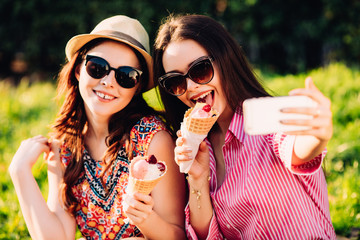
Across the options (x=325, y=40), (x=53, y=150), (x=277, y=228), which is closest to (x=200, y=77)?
(x=277, y=228)

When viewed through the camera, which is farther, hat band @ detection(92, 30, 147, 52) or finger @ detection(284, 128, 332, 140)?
hat band @ detection(92, 30, 147, 52)

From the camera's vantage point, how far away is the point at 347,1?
12773mm

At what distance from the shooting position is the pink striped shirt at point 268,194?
241 cm

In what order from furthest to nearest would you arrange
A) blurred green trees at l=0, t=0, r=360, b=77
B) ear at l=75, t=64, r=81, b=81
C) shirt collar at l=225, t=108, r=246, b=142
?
blurred green trees at l=0, t=0, r=360, b=77 → ear at l=75, t=64, r=81, b=81 → shirt collar at l=225, t=108, r=246, b=142

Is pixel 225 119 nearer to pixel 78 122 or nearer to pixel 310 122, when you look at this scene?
pixel 310 122

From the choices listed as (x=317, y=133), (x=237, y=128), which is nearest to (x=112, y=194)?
(x=237, y=128)

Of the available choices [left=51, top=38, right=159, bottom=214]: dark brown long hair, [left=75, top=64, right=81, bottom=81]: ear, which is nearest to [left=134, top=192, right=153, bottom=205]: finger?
[left=51, top=38, right=159, bottom=214]: dark brown long hair

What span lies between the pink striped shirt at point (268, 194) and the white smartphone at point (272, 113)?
0.47 meters

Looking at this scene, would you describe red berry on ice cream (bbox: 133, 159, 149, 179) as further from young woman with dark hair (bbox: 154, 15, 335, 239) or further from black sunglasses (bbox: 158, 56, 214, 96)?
black sunglasses (bbox: 158, 56, 214, 96)

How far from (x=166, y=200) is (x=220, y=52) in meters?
1.18

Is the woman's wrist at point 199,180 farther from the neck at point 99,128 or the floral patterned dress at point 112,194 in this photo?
the neck at point 99,128

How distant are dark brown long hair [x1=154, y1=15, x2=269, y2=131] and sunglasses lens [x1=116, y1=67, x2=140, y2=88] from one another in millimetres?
162

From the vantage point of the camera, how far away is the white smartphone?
5.85 feet

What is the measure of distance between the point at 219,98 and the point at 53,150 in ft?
5.08
